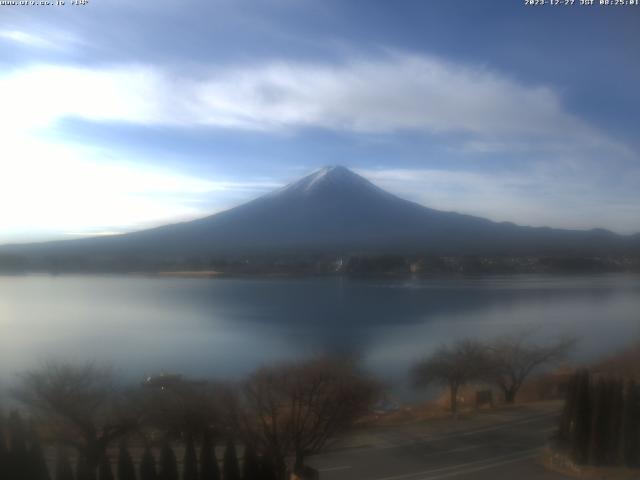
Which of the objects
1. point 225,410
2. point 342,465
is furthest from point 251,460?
point 342,465

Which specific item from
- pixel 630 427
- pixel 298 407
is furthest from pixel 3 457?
pixel 630 427

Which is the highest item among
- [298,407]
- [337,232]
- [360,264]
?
[337,232]

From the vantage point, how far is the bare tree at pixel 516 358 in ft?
12.5

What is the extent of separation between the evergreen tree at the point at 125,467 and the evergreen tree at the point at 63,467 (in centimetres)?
21

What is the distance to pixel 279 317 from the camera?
3.93m

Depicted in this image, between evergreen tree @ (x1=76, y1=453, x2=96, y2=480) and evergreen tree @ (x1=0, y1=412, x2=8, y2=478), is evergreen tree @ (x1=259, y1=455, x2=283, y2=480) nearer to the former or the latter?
evergreen tree @ (x1=76, y1=453, x2=96, y2=480)

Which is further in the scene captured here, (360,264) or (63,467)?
(360,264)

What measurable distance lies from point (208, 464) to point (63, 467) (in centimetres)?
66

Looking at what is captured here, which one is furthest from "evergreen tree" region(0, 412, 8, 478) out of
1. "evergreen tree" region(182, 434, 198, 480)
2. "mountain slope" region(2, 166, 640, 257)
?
"mountain slope" region(2, 166, 640, 257)

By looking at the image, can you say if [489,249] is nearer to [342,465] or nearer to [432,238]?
[432,238]

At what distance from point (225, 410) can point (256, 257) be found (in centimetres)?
193

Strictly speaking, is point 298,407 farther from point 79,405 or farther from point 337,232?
point 337,232

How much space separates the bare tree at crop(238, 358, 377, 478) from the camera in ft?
9.57

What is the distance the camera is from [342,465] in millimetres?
3037
